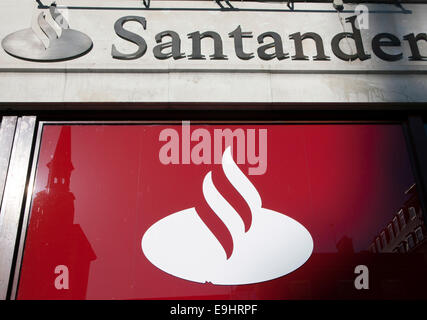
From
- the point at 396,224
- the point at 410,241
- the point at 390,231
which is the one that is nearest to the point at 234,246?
the point at 390,231

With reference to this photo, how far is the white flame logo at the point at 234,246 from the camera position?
4.92 meters

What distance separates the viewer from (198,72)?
6.03m

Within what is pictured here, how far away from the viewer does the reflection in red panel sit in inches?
190

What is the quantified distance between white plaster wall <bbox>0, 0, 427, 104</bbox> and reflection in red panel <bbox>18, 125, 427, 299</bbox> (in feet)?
1.43

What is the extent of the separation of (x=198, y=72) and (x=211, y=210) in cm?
192

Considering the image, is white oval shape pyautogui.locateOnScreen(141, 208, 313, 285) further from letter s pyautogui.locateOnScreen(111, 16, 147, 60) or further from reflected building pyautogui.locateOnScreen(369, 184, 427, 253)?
letter s pyautogui.locateOnScreen(111, 16, 147, 60)

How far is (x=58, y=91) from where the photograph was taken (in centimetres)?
582

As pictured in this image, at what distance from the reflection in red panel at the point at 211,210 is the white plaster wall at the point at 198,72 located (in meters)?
0.44

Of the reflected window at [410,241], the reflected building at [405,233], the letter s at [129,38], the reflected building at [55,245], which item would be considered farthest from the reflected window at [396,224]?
the letter s at [129,38]

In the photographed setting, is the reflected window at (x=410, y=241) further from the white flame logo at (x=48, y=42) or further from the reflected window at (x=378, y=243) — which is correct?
the white flame logo at (x=48, y=42)

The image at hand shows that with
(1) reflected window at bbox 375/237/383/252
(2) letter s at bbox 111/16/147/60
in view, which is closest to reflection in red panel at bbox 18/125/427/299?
(1) reflected window at bbox 375/237/383/252
